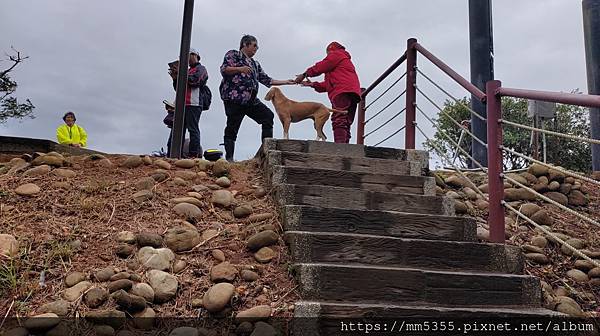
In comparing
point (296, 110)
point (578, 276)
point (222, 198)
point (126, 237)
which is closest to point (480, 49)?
point (296, 110)

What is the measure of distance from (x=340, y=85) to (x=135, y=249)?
3.05 meters

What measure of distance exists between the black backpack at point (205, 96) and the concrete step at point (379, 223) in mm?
2725

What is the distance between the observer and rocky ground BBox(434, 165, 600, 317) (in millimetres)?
3215

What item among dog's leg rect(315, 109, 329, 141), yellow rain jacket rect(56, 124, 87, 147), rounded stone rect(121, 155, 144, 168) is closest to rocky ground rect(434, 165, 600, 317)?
dog's leg rect(315, 109, 329, 141)

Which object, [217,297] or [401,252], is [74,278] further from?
[401,252]

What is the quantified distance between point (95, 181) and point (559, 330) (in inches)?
116

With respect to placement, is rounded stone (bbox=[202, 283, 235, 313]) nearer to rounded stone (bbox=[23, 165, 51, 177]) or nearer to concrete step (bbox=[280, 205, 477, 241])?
concrete step (bbox=[280, 205, 477, 241])

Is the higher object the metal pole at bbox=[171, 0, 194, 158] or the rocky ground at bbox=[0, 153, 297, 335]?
the metal pole at bbox=[171, 0, 194, 158]

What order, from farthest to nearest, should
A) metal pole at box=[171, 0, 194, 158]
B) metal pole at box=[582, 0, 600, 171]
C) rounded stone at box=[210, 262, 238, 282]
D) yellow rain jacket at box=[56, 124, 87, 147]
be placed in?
yellow rain jacket at box=[56, 124, 87, 147]
metal pole at box=[582, 0, 600, 171]
metal pole at box=[171, 0, 194, 158]
rounded stone at box=[210, 262, 238, 282]

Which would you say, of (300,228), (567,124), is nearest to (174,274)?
(300,228)

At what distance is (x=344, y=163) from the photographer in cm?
414

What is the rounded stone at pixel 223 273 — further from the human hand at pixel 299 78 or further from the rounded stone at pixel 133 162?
the human hand at pixel 299 78

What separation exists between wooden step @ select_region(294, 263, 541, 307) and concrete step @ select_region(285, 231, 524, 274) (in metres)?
0.19

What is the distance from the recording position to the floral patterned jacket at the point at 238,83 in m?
5.29
